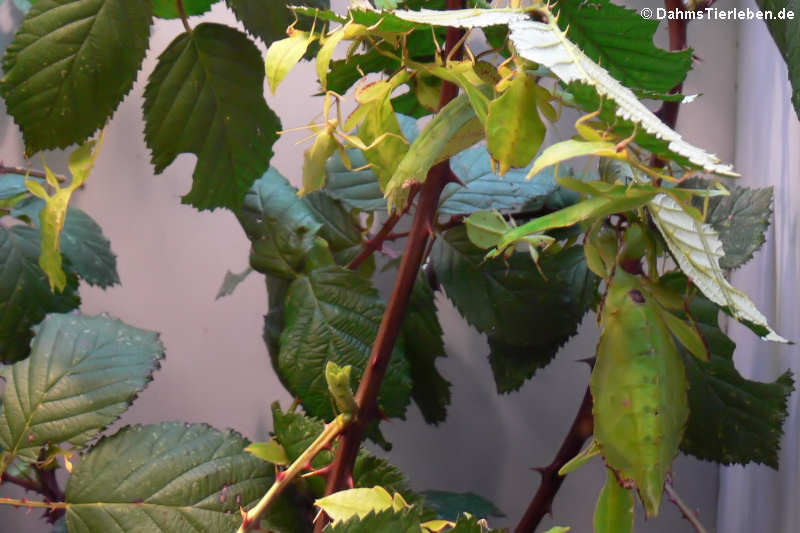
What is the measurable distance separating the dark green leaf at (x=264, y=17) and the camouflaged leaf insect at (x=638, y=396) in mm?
307

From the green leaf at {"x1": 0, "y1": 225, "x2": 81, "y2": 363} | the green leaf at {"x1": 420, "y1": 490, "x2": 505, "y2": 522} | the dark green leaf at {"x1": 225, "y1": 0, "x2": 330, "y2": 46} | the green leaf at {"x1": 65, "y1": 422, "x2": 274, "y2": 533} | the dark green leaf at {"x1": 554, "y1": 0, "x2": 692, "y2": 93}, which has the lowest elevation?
the green leaf at {"x1": 420, "y1": 490, "x2": 505, "y2": 522}

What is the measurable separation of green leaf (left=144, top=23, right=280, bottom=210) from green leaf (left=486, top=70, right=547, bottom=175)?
27cm

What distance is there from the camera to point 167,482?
43cm

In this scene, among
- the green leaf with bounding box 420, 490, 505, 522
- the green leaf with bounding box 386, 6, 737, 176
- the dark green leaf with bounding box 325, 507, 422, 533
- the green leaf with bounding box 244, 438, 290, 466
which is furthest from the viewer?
the green leaf with bounding box 420, 490, 505, 522

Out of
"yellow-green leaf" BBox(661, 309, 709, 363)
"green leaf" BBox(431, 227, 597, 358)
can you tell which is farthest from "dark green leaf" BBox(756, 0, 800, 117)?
"green leaf" BBox(431, 227, 597, 358)

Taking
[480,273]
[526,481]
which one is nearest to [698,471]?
[526,481]

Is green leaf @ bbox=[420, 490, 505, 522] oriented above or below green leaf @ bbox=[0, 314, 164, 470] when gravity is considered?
below

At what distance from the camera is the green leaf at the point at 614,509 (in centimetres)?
24

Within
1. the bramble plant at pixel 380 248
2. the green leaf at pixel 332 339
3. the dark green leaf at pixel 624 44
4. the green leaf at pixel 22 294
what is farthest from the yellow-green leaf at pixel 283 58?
the green leaf at pixel 22 294

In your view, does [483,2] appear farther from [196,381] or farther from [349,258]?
[196,381]

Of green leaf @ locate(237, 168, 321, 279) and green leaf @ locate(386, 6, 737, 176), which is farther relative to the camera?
green leaf @ locate(237, 168, 321, 279)

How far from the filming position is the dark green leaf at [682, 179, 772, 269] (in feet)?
1.41

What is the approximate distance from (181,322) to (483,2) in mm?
569

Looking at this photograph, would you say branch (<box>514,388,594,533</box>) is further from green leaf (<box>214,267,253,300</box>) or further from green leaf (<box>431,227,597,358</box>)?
green leaf (<box>214,267,253,300</box>)
